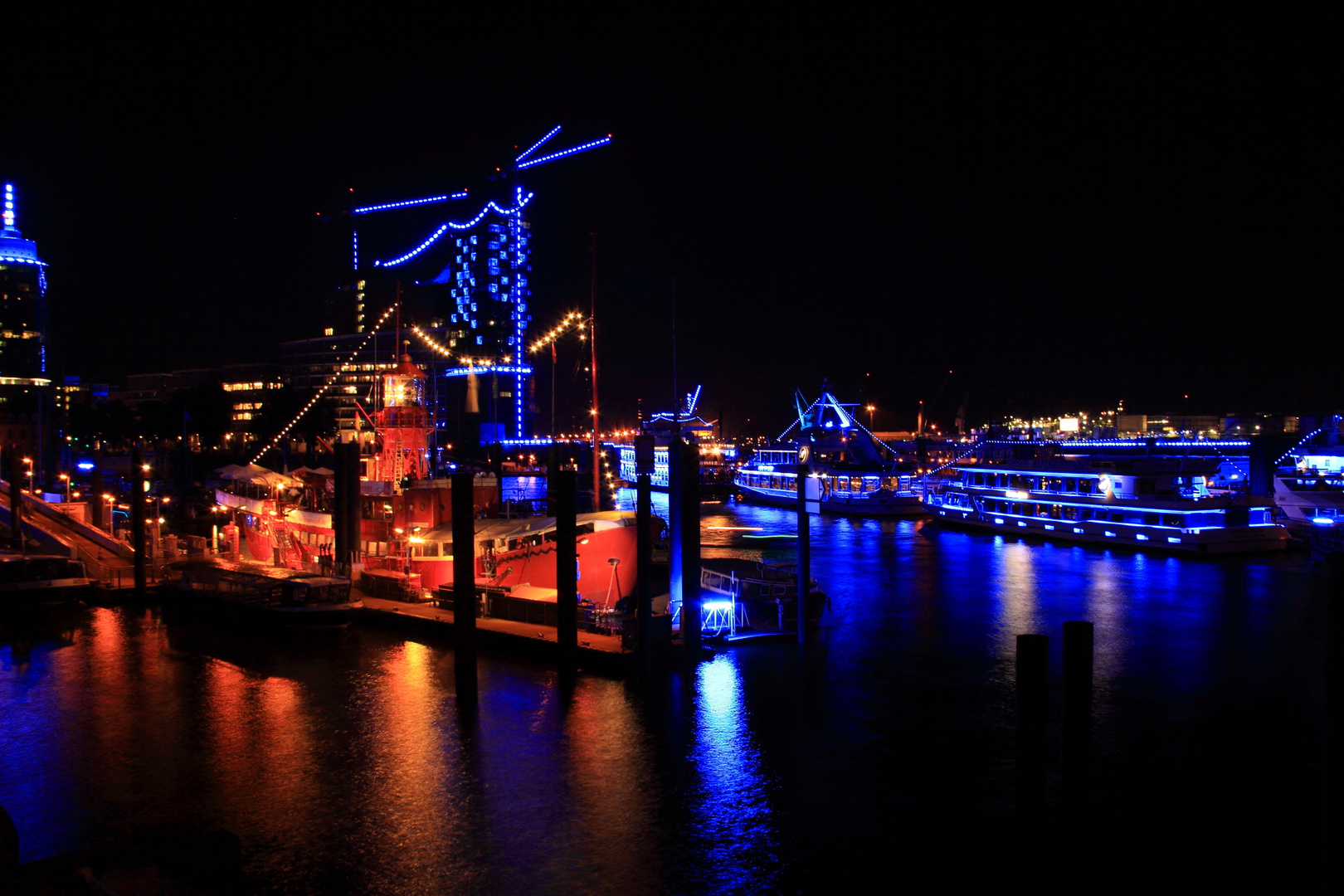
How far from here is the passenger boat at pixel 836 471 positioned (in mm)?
60188

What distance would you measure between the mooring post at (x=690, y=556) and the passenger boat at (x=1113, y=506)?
29.4m

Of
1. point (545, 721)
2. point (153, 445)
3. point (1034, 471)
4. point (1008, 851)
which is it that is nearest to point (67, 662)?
point (545, 721)

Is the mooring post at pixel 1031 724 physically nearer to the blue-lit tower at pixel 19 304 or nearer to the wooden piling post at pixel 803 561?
the wooden piling post at pixel 803 561

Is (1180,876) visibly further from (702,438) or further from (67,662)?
(702,438)

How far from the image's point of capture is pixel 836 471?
66000 mm

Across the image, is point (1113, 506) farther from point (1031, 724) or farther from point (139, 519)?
point (139, 519)

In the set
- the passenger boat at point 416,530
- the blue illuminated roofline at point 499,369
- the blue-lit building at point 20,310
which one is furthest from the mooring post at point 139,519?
the blue-lit building at point 20,310

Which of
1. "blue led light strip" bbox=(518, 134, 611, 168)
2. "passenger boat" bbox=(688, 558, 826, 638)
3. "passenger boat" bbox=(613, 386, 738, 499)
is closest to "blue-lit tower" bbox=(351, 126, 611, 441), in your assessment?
"blue led light strip" bbox=(518, 134, 611, 168)

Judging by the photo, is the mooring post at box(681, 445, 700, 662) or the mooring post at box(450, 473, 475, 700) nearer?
the mooring post at box(450, 473, 475, 700)

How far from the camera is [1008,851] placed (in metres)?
10.6

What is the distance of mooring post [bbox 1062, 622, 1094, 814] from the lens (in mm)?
9773

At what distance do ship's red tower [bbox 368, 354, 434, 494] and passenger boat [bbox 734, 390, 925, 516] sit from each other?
35.4 m

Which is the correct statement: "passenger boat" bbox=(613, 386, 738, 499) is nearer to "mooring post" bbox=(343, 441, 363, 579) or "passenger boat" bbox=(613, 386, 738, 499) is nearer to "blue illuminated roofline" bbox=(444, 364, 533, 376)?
Result: "blue illuminated roofline" bbox=(444, 364, 533, 376)

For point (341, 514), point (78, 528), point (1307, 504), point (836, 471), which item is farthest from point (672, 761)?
point (836, 471)
